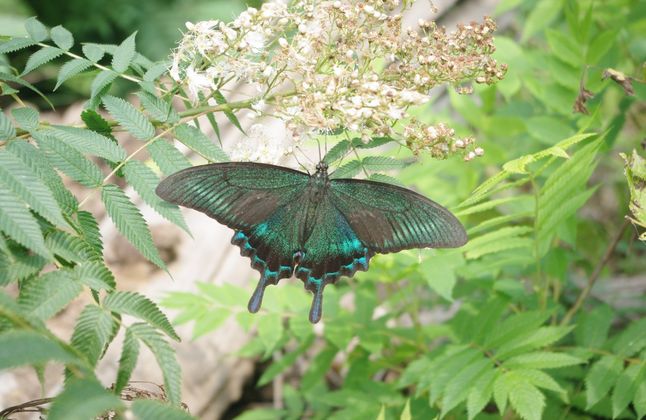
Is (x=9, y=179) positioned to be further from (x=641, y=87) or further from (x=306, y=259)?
(x=641, y=87)

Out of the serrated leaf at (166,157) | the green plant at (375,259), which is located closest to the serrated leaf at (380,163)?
the green plant at (375,259)

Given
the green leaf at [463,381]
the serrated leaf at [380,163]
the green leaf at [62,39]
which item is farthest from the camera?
the green leaf at [463,381]

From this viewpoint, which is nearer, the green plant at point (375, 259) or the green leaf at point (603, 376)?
the green plant at point (375, 259)

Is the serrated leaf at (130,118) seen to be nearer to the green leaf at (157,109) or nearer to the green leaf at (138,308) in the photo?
the green leaf at (157,109)

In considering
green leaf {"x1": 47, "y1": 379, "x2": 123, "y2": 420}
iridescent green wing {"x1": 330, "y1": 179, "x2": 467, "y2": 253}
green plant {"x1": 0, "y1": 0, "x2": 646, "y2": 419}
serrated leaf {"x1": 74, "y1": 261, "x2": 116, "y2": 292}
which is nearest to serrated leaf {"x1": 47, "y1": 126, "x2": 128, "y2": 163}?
green plant {"x1": 0, "y1": 0, "x2": 646, "y2": 419}

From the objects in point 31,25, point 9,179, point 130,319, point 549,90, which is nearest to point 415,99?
point 9,179

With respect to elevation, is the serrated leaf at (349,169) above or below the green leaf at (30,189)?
above

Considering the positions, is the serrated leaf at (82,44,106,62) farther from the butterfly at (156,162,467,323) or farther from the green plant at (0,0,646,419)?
the butterfly at (156,162,467,323)
